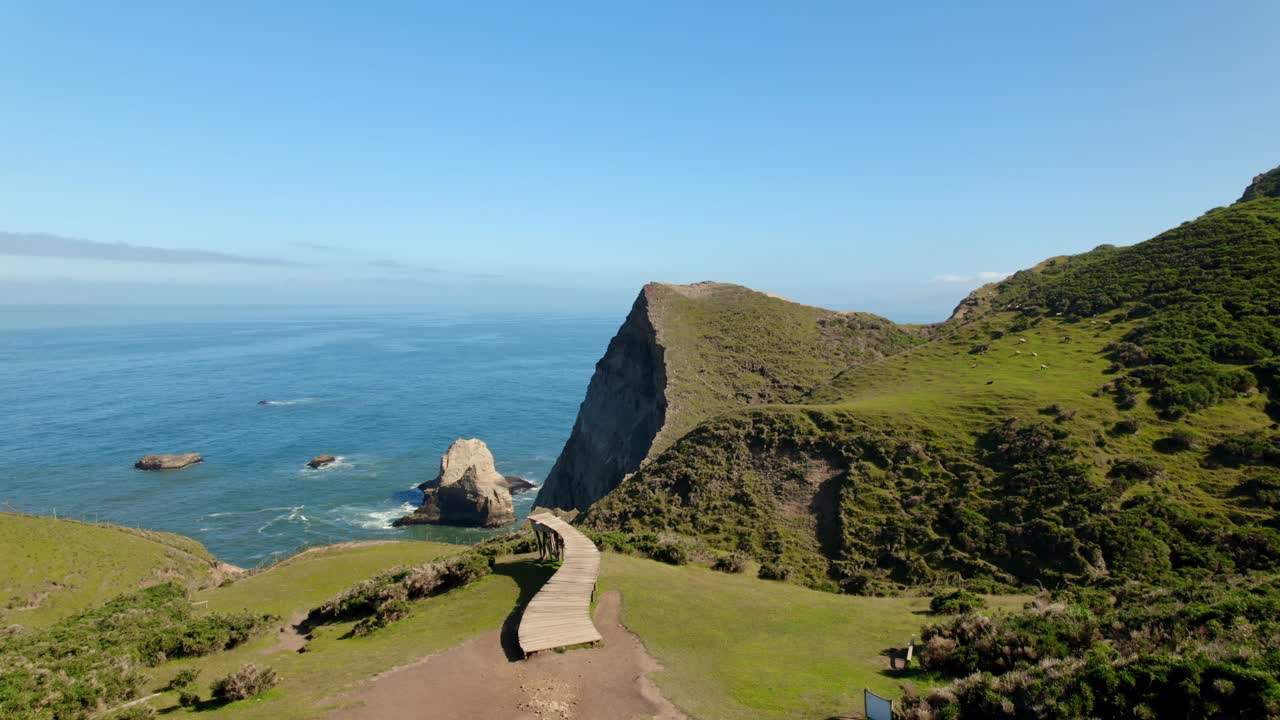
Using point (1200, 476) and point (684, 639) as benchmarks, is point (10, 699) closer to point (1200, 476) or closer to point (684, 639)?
point (684, 639)

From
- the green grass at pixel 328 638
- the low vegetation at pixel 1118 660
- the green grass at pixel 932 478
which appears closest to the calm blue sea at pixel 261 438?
the green grass at pixel 932 478

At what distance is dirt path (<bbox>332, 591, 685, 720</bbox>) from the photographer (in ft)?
44.5

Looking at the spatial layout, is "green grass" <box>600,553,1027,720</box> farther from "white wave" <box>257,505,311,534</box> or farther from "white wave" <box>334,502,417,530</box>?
"white wave" <box>257,505,311,534</box>

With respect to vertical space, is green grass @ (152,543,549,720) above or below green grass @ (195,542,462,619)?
above

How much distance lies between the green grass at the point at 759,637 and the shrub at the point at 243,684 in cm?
951

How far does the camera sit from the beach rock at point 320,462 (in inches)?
3255

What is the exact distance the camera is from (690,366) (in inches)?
2618

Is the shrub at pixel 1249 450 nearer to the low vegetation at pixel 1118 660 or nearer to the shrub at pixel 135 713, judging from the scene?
the low vegetation at pixel 1118 660

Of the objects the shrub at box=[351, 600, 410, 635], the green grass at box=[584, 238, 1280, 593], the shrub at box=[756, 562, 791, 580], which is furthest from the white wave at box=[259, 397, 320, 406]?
the shrub at box=[756, 562, 791, 580]

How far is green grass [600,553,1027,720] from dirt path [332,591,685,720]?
778 mm

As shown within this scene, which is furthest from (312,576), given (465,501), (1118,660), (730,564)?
(465,501)

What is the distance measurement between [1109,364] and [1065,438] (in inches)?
523

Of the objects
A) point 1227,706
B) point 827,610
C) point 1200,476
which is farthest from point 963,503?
point 1227,706

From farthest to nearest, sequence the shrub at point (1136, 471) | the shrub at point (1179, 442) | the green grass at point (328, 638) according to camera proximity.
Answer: the shrub at point (1179, 442)
the shrub at point (1136, 471)
the green grass at point (328, 638)
